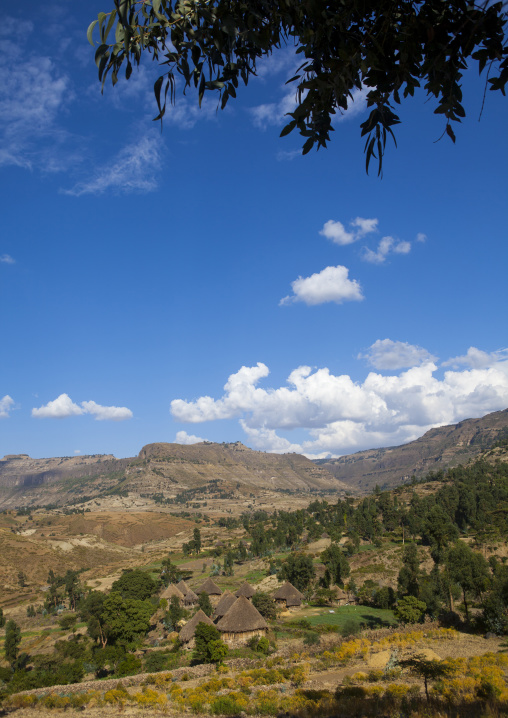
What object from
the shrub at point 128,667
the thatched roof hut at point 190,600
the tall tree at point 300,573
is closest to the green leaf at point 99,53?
the shrub at point 128,667

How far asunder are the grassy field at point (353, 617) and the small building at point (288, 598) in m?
1.96

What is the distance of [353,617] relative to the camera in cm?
4572

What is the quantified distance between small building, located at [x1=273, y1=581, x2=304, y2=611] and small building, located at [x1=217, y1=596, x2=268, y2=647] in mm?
14685

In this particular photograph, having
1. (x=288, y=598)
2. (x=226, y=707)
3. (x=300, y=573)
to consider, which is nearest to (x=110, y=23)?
(x=226, y=707)

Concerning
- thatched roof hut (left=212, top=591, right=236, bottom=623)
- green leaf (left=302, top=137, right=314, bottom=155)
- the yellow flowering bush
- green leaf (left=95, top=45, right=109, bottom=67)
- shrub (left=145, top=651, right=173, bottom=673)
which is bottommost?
thatched roof hut (left=212, top=591, right=236, bottom=623)

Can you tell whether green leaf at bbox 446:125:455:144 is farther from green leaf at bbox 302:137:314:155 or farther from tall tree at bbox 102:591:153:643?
tall tree at bbox 102:591:153:643

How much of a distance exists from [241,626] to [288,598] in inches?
661

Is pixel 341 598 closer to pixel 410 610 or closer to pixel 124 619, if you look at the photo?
pixel 410 610

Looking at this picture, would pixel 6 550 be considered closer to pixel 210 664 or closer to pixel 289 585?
pixel 289 585

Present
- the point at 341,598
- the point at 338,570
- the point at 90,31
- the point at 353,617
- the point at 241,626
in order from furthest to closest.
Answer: the point at 338,570
the point at 341,598
the point at 353,617
the point at 241,626
the point at 90,31

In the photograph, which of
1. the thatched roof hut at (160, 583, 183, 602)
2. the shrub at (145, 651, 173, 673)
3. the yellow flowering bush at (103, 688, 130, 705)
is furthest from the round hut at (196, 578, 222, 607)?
the yellow flowering bush at (103, 688, 130, 705)

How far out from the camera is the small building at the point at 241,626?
3831 cm

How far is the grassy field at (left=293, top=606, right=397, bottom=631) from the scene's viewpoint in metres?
42.0

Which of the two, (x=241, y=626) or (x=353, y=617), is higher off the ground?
(x=241, y=626)
